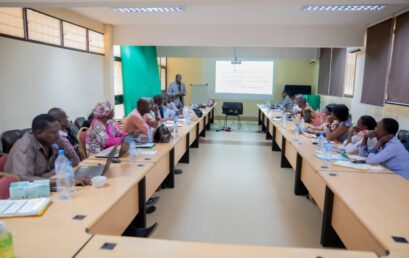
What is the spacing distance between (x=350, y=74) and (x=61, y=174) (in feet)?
23.3

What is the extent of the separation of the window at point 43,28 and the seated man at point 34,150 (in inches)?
103

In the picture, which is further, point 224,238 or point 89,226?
point 224,238

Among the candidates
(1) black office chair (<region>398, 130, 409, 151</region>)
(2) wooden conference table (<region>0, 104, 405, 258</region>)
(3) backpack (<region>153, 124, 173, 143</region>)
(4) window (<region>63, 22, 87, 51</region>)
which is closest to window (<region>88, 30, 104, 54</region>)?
(4) window (<region>63, 22, 87, 51</region>)

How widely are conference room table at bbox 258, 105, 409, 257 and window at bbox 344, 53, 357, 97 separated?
4.77 m

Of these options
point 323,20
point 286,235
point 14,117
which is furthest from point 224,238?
point 323,20

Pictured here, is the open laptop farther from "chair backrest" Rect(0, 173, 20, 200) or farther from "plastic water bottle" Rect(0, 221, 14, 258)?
"plastic water bottle" Rect(0, 221, 14, 258)

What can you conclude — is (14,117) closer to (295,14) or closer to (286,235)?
(286,235)

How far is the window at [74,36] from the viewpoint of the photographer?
A: 5184 mm

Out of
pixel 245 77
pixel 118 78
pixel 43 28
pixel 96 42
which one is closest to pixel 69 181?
pixel 43 28

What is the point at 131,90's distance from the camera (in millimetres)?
7426

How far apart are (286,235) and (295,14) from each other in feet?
Result: 12.8

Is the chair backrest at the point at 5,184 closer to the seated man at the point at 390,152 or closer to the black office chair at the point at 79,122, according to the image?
the seated man at the point at 390,152

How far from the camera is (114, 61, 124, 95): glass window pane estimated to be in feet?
23.9

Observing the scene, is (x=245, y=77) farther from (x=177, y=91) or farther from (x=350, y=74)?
(x=350, y=74)
